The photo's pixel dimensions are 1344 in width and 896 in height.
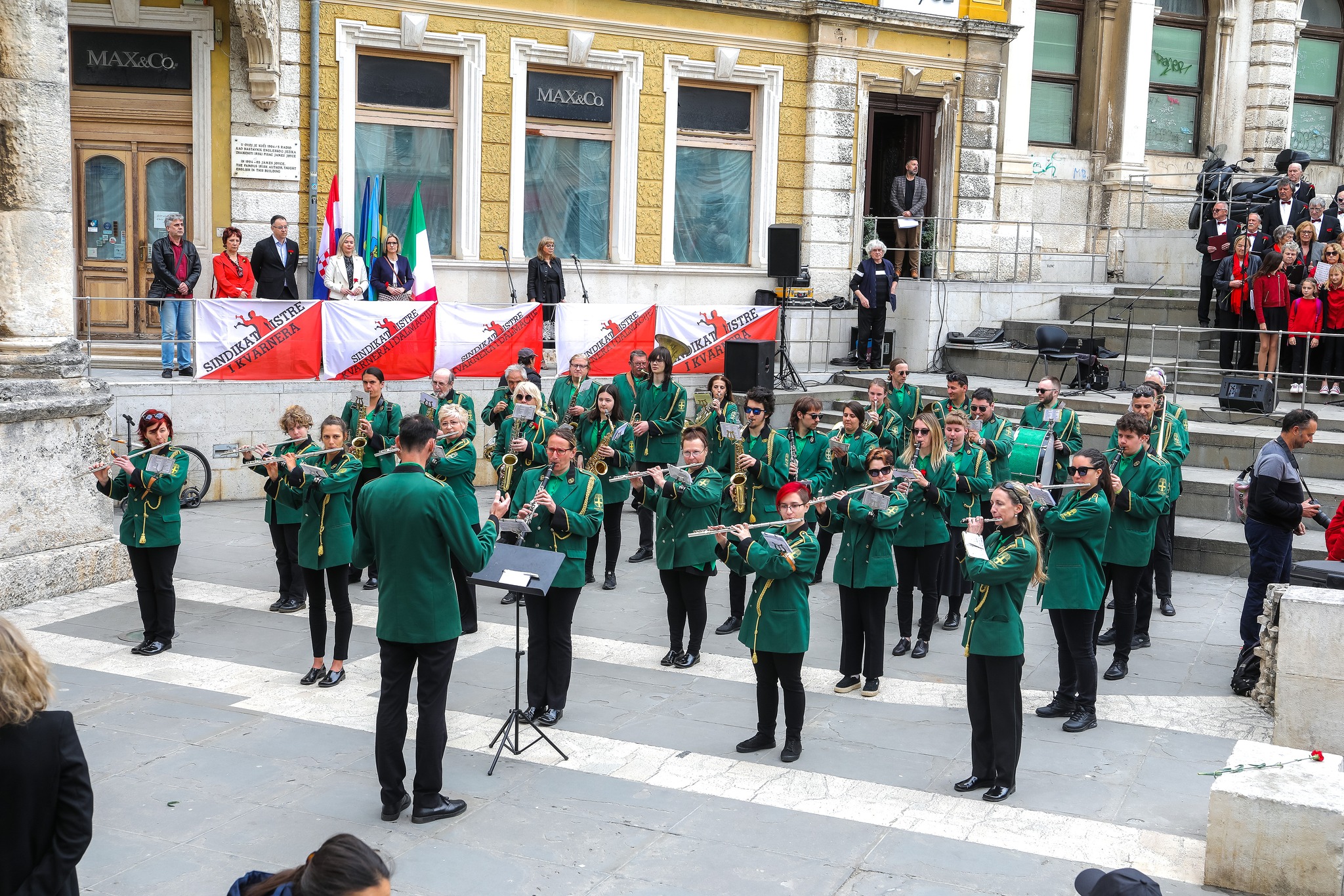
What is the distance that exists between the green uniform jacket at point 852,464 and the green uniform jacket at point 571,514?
3.34 m

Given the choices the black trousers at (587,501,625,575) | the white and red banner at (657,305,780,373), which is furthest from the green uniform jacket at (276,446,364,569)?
the white and red banner at (657,305,780,373)

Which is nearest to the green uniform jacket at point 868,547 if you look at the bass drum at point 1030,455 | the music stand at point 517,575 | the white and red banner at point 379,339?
the music stand at point 517,575

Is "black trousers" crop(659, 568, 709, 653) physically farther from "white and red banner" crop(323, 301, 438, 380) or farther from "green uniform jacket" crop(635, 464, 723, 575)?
"white and red banner" crop(323, 301, 438, 380)

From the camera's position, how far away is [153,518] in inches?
396

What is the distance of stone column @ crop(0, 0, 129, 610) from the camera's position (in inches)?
444

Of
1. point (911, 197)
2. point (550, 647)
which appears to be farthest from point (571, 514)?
point (911, 197)

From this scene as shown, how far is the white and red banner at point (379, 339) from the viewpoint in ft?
50.9

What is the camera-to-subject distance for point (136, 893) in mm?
6266

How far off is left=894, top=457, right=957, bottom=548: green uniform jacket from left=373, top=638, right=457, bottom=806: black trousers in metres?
4.41

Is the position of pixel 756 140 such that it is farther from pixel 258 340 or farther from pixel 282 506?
pixel 282 506

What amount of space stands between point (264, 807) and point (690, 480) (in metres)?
3.90

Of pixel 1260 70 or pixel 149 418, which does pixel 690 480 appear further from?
pixel 1260 70

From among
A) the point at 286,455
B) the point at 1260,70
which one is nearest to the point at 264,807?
the point at 286,455

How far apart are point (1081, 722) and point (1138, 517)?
183 cm
